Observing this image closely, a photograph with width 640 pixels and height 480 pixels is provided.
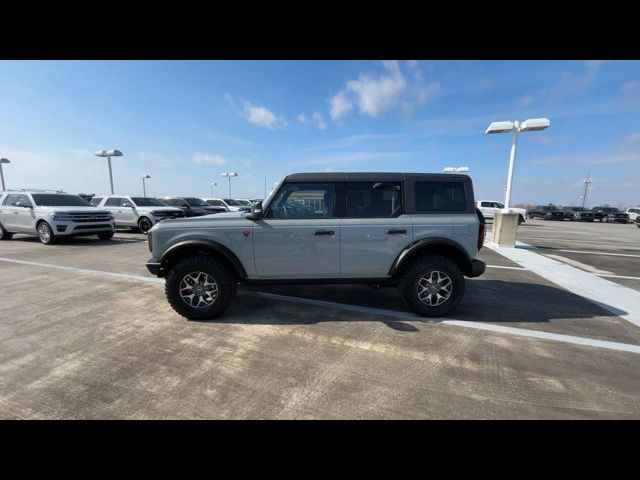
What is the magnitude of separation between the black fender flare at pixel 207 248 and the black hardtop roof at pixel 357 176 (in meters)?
1.28

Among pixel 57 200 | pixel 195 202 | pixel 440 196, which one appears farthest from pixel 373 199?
pixel 195 202

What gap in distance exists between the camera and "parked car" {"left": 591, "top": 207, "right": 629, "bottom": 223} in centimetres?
2917

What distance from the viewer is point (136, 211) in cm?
1250

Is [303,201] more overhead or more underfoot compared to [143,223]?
more overhead

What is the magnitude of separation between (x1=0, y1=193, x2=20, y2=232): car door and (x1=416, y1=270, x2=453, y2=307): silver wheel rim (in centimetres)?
1345

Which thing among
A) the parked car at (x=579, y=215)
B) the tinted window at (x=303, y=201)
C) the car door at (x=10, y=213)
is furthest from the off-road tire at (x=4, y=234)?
the parked car at (x=579, y=215)

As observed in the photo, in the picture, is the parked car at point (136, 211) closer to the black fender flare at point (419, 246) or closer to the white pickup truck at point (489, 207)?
the black fender flare at point (419, 246)

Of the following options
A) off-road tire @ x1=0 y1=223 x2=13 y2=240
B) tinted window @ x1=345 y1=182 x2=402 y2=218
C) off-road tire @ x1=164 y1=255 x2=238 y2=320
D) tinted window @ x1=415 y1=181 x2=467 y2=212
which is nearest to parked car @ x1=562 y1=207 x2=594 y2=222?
tinted window @ x1=415 y1=181 x2=467 y2=212

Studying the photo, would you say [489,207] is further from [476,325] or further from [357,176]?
[357,176]

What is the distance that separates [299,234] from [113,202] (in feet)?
44.4
